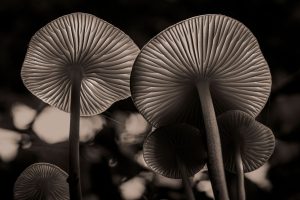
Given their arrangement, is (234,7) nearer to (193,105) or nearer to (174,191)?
(193,105)

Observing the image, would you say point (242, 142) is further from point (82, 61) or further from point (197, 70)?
point (82, 61)

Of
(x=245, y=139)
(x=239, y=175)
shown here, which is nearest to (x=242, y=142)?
(x=245, y=139)

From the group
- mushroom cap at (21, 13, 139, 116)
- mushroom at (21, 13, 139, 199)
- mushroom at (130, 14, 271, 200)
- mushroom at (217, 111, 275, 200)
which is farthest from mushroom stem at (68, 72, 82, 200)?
mushroom at (217, 111, 275, 200)

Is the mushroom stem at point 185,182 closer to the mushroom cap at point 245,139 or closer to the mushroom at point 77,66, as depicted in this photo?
the mushroom cap at point 245,139

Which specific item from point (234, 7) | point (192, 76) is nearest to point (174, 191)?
point (192, 76)

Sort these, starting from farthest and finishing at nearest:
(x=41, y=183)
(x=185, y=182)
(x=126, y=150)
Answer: (x=126, y=150) < (x=41, y=183) < (x=185, y=182)

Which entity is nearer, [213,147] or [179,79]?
[213,147]

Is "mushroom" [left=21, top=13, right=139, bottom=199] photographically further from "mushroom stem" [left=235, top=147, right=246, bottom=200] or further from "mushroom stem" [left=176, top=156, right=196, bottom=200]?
"mushroom stem" [left=235, top=147, right=246, bottom=200]
